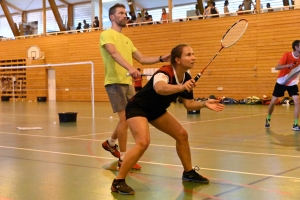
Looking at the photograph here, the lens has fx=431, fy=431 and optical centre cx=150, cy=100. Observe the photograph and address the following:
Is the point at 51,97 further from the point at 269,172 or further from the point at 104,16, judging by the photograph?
the point at 269,172

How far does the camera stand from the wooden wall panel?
22172mm

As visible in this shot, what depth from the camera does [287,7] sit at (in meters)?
22.1

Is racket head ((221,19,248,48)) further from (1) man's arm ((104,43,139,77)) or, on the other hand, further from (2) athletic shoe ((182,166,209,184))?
(2) athletic shoe ((182,166,209,184))

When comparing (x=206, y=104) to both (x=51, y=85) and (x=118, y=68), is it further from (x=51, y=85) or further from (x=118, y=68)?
(x=51, y=85)

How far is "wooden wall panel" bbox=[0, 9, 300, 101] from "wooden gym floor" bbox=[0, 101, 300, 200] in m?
13.4

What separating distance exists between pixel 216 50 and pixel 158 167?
18.9 metres

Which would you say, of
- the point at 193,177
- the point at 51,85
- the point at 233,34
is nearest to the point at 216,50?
the point at 51,85

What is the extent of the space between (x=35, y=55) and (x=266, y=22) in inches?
667

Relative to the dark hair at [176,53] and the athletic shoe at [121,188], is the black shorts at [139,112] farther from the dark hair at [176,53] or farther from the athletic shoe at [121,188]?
the athletic shoe at [121,188]

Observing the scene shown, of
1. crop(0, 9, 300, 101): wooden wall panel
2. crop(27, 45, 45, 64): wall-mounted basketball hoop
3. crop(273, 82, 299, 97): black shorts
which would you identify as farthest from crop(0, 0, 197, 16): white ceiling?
crop(273, 82, 299, 97): black shorts

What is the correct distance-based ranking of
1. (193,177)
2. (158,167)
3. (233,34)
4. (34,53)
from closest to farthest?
(193,177), (158,167), (233,34), (34,53)

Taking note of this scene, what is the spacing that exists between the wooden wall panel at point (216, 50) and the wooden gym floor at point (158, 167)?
13442 millimetres

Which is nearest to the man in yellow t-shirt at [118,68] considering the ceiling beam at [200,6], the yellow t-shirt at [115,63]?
the yellow t-shirt at [115,63]

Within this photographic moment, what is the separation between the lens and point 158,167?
228 inches
